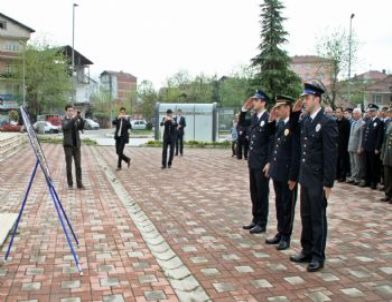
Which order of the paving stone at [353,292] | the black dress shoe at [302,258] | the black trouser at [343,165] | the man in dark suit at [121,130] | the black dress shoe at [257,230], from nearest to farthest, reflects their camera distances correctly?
the paving stone at [353,292]
the black dress shoe at [302,258]
the black dress shoe at [257,230]
the black trouser at [343,165]
the man in dark suit at [121,130]

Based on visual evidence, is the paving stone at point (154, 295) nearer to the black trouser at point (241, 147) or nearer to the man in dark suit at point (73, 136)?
the man in dark suit at point (73, 136)

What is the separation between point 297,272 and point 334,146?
55.8 inches

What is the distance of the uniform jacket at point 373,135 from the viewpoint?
11578 mm

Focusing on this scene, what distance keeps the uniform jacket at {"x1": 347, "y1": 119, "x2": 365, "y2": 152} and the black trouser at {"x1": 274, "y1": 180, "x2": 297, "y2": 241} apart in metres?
6.52

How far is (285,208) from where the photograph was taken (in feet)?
20.9

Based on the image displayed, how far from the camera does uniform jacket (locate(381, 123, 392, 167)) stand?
10.2 meters

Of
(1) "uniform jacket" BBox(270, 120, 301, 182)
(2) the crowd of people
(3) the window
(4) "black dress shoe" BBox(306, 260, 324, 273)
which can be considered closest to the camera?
(4) "black dress shoe" BBox(306, 260, 324, 273)

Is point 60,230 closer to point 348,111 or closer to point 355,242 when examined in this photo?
point 355,242

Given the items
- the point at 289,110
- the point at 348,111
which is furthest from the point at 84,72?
the point at 289,110

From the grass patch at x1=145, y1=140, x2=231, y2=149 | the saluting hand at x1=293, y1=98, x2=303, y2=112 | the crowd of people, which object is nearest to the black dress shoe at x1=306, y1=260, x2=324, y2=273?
the saluting hand at x1=293, y1=98, x2=303, y2=112

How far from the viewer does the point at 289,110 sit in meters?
6.32

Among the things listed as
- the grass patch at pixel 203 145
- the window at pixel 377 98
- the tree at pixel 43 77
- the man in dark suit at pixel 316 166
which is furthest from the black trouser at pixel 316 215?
the window at pixel 377 98

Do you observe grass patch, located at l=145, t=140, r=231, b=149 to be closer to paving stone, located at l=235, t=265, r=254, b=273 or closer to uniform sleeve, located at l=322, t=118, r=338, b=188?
paving stone, located at l=235, t=265, r=254, b=273

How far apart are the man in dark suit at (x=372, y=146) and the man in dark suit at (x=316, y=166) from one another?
261 inches
